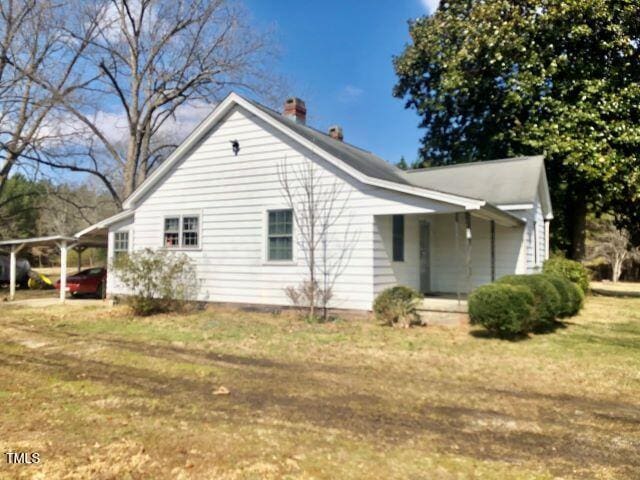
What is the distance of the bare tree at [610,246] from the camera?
3334cm

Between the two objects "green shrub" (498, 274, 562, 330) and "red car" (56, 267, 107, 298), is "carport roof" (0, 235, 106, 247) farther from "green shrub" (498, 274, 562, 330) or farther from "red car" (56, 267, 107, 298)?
"green shrub" (498, 274, 562, 330)

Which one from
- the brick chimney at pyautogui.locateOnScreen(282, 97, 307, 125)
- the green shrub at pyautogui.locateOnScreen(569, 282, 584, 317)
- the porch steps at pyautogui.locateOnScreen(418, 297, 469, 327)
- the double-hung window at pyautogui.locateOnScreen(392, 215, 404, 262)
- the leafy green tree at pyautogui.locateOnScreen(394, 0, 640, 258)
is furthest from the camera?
the leafy green tree at pyautogui.locateOnScreen(394, 0, 640, 258)

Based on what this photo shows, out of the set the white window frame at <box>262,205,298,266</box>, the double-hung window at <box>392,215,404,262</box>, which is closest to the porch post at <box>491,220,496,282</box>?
the double-hung window at <box>392,215,404,262</box>

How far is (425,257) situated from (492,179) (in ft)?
11.6

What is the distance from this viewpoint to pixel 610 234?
3378 cm

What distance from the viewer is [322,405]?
5.08m

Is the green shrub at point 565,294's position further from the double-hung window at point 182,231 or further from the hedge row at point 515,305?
the double-hung window at point 182,231

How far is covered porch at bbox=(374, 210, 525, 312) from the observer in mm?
11609

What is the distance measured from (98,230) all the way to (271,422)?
48.4 ft

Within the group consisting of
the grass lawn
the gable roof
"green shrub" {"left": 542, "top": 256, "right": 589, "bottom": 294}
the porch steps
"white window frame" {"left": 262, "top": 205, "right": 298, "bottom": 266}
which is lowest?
the grass lawn

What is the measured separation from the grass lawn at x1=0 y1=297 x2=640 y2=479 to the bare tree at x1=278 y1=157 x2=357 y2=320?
212cm

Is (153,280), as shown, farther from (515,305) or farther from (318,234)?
(515,305)

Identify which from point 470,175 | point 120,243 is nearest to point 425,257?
point 470,175

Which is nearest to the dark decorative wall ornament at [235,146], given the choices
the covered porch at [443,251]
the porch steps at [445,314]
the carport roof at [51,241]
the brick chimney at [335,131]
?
the covered porch at [443,251]
